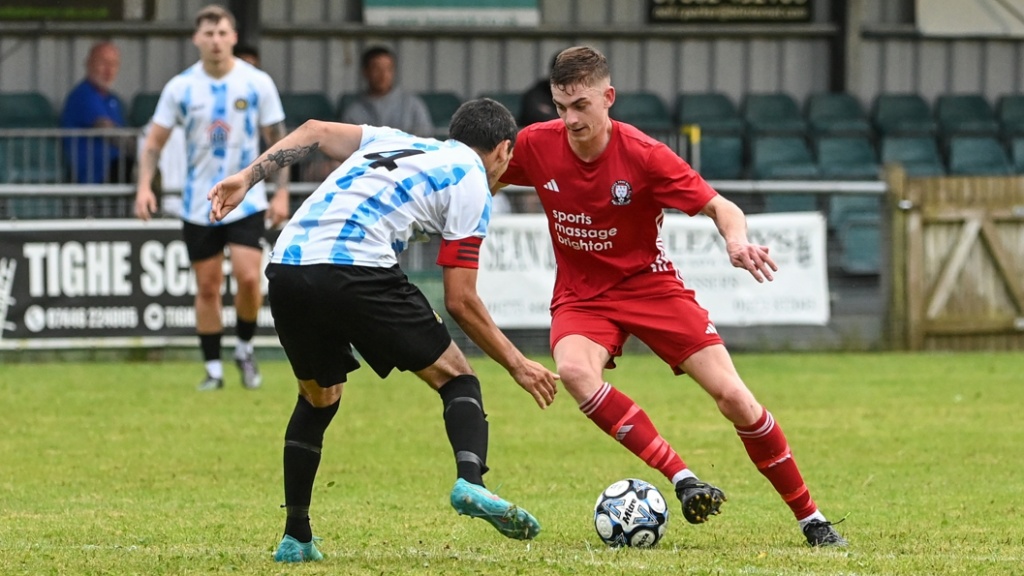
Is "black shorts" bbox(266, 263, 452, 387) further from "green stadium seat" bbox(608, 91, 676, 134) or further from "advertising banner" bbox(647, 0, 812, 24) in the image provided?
"advertising banner" bbox(647, 0, 812, 24)

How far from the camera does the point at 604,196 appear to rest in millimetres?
6457

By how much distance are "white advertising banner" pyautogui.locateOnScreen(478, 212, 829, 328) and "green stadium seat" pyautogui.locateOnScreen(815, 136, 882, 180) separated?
5692mm

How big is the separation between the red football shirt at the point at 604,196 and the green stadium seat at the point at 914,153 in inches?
574

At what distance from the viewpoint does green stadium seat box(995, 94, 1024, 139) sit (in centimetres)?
2170

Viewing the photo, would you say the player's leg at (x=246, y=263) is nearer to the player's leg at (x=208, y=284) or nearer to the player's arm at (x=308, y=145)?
the player's leg at (x=208, y=284)

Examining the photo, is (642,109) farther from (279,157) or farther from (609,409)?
(279,157)

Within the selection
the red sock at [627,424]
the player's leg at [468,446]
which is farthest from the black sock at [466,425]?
Answer: the red sock at [627,424]

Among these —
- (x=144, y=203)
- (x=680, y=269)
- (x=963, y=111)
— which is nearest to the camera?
(x=144, y=203)

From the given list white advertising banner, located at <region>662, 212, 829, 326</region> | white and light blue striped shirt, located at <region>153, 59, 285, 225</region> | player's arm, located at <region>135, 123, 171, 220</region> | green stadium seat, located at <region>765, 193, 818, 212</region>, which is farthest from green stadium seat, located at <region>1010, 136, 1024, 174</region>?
player's arm, located at <region>135, 123, 171, 220</region>

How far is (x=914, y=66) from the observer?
22438mm

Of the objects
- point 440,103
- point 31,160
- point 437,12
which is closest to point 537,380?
point 31,160

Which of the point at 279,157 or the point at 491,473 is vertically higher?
the point at 279,157

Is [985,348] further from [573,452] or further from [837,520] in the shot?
[837,520]

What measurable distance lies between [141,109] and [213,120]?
8.37m
